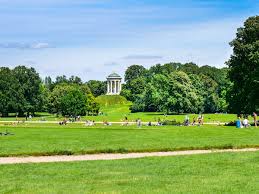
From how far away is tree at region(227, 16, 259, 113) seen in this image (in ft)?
197

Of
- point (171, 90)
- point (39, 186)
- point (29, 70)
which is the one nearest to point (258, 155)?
point (39, 186)

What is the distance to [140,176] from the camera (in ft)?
52.0

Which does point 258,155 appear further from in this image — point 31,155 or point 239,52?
point 239,52

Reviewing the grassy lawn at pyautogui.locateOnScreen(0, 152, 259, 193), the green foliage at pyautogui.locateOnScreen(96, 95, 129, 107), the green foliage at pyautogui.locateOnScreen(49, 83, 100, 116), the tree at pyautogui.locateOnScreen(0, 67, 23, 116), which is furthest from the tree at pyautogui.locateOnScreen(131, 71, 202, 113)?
the grassy lawn at pyautogui.locateOnScreen(0, 152, 259, 193)

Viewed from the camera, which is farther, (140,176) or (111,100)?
(111,100)

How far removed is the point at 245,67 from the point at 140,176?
48779 millimetres

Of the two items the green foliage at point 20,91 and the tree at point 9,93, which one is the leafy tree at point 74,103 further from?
the tree at point 9,93

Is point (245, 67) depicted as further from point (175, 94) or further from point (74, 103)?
point (74, 103)

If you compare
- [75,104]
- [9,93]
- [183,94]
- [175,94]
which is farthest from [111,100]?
[183,94]

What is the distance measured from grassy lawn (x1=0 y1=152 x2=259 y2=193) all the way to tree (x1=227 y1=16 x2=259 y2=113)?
1586 inches

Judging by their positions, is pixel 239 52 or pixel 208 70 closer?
pixel 239 52

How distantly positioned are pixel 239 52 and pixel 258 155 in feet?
138

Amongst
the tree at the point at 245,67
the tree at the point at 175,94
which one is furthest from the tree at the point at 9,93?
the tree at the point at 245,67

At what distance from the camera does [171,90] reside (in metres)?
120
